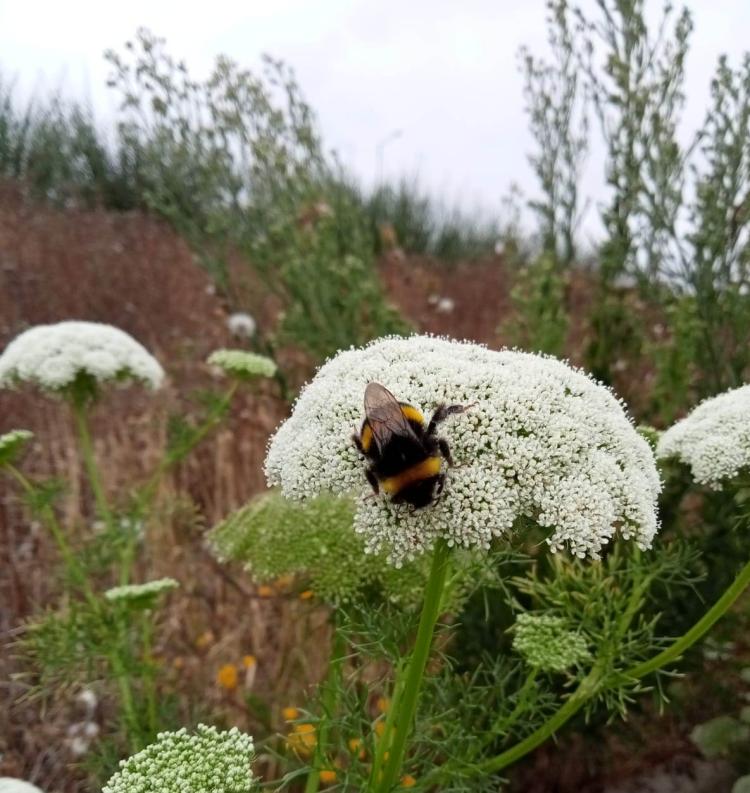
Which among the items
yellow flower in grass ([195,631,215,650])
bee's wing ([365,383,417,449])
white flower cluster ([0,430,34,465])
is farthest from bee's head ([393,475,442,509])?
yellow flower in grass ([195,631,215,650])

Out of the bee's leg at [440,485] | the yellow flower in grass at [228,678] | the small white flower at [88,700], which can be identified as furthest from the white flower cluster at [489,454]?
the small white flower at [88,700]

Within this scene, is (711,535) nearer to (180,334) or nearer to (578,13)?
(578,13)

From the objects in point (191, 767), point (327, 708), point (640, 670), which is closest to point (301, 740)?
point (327, 708)

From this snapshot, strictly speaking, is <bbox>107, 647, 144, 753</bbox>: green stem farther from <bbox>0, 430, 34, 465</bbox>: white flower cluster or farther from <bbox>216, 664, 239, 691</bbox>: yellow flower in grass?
<bbox>216, 664, 239, 691</bbox>: yellow flower in grass

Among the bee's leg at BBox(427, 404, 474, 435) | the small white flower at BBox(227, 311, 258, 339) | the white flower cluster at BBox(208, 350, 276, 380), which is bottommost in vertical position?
the bee's leg at BBox(427, 404, 474, 435)

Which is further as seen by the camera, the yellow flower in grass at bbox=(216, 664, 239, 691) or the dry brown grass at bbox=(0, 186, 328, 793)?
the dry brown grass at bbox=(0, 186, 328, 793)

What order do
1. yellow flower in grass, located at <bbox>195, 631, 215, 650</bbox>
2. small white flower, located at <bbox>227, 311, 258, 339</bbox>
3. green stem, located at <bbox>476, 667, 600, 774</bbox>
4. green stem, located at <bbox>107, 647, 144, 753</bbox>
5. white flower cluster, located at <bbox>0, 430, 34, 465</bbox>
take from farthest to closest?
small white flower, located at <bbox>227, 311, 258, 339</bbox>, yellow flower in grass, located at <bbox>195, 631, 215, 650</bbox>, white flower cluster, located at <bbox>0, 430, 34, 465</bbox>, green stem, located at <bbox>107, 647, 144, 753</bbox>, green stem, located at <bbox>476, 667, 600, 774</bbox>

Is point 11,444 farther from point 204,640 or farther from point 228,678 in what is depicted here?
point 204,640
